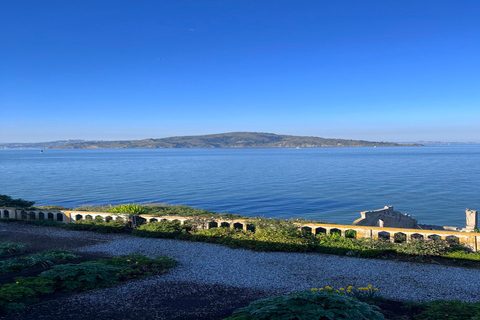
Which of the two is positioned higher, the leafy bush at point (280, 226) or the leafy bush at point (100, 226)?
the leafy bush at point (280, 226)

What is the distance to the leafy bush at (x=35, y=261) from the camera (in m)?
9.92

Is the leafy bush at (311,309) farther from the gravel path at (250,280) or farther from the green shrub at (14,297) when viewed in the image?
the green shrub at (14,297)

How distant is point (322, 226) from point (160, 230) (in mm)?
6415

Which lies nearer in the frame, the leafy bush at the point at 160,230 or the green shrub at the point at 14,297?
the green shrub at the point at 14,297

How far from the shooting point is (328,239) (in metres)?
12.8

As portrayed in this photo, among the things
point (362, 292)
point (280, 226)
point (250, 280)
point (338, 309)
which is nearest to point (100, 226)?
point (280, 226)

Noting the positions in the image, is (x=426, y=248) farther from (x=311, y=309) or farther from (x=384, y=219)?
(x=384, y=219)

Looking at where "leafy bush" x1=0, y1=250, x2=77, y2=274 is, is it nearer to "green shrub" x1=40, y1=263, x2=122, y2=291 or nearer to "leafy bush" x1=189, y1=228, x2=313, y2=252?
"green shrub" x1=40, y1=263, x2=122, y2=291

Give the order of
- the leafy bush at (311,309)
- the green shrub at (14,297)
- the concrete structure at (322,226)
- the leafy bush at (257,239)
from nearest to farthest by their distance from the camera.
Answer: the leafy bush at (311,309), the green shrub at (14,297), the concrete structure at (322,226), the leafy bush at (257,239)

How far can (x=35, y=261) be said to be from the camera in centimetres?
1027

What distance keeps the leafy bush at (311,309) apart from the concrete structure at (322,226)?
704 centimetres

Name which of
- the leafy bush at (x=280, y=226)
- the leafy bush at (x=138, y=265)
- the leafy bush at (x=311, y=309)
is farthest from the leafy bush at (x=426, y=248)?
the leafy bush at (x=138, y=265)

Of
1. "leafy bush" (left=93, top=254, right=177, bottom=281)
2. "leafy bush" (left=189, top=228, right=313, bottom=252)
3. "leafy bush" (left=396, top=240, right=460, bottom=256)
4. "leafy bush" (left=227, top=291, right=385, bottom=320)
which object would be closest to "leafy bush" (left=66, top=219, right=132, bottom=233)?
"leafy bush" (left=189, top=228, right=313, bottom=252)

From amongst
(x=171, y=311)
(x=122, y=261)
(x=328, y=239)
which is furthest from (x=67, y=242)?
(x=328, y=239)
